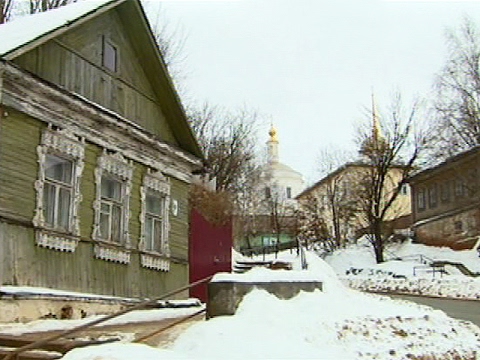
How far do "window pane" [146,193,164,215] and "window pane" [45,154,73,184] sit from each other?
3.40 meters

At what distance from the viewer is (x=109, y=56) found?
1482 centimetres

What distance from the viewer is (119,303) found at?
13.8m

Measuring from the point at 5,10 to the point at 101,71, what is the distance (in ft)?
61.4

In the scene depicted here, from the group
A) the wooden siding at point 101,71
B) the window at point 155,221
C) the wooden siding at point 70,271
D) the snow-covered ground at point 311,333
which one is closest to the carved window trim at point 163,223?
the window at point 155,221

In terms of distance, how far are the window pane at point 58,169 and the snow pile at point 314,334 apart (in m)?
4.76

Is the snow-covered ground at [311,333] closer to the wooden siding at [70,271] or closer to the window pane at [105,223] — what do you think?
the wooden siding at [70,271]

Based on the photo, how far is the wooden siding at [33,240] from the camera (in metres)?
11.0

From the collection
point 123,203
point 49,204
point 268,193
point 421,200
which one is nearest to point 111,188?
point 123,203

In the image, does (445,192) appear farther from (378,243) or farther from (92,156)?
(92,156)

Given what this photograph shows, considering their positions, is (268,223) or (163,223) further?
(268,223)

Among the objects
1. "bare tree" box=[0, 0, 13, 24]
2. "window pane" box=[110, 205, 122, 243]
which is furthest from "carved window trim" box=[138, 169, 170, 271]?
"bare tree" box=[0, 0, 13, 24]

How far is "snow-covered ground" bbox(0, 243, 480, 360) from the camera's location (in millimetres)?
7637

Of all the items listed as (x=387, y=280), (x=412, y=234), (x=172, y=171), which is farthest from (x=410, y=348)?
(x=412, y=234)

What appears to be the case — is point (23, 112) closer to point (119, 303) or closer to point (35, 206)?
point (35, 206)
